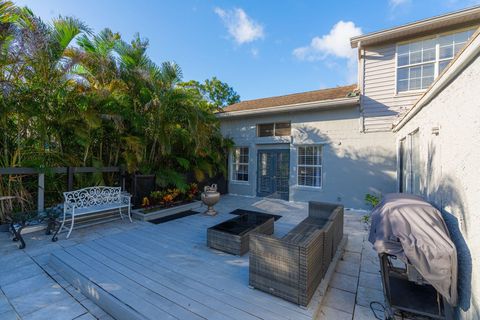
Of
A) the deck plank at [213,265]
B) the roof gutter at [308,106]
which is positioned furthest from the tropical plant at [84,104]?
the deck plank at [213,265]

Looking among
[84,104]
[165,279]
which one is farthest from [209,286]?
[84,104]

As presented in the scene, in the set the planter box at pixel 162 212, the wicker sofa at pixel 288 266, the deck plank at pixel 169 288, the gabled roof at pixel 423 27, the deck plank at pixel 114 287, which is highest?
the gabled roof at pixel 423 27

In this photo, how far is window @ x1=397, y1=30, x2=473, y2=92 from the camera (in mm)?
5793

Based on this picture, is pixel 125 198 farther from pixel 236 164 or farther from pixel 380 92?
pixel 380 92

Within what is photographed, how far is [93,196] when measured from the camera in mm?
4973

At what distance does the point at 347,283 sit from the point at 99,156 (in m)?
6.61

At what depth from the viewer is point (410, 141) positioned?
4586mm

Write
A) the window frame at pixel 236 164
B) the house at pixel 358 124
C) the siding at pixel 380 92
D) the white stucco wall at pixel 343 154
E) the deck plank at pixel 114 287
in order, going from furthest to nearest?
the window frame at pixel 236 164
the white stucco wall at pixel 343 154
the siding at pixel 380 92
the house at pixel 358 124
the deck plank at pixel 114 287

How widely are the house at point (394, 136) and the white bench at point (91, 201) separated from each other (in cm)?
511

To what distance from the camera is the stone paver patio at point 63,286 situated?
7.62 feet

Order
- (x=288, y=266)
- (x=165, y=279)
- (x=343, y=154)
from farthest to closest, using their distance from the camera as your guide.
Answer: (x=343, y=154) < (x=165, y=279) < (x=288, y=266)

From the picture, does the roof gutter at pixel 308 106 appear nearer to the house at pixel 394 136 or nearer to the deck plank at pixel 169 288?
the house at pixel 394 136

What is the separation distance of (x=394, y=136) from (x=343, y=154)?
4.97 feet

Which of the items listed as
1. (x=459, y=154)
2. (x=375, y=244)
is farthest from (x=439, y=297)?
(x=459, y=154)
